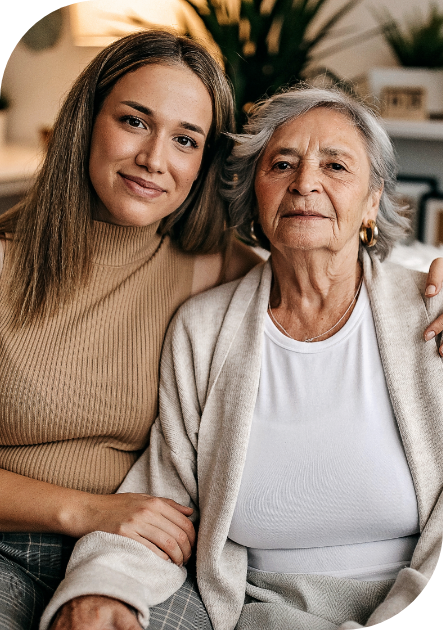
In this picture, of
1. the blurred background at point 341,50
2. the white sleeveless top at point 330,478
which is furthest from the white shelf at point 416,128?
the white sleeveless top at point 330,478

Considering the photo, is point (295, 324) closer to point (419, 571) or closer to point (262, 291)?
point (262, 291)

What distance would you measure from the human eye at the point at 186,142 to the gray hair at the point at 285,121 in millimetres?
97

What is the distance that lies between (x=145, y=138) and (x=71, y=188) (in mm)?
218

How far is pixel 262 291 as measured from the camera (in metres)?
1.41

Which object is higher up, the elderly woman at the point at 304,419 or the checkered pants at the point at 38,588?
the elderly woman at the point at 304,419

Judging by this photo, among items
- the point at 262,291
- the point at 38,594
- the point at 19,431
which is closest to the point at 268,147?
the point at 262,291

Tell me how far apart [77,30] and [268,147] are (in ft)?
7.65

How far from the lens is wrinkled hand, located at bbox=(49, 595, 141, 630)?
101 cm

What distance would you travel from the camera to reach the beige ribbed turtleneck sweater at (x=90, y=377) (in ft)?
4.17

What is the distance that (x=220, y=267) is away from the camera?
1.62m

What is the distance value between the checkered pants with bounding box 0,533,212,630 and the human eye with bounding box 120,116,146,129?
93cm

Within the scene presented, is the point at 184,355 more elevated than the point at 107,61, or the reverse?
the point at 107,61

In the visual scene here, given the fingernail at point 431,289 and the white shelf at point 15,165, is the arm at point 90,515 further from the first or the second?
the white shelf at point 15,165

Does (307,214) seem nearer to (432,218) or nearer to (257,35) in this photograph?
(257,35)
